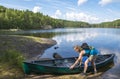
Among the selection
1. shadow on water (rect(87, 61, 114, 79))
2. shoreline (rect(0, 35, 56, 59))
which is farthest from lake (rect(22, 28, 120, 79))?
shoreline (rect(0, 35, 56, 59))

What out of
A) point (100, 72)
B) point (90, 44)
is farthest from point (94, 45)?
point (100, 72)

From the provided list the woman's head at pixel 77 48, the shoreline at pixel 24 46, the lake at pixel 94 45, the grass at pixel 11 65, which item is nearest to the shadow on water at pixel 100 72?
the lake at pixel 94 45

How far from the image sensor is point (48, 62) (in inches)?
677

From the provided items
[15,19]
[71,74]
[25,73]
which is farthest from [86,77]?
[15,19]

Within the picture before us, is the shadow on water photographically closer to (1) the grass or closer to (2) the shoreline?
(1) the grass

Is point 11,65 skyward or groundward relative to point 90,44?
skyward

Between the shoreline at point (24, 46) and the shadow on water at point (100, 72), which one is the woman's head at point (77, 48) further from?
the shoreline at point (24, 46)

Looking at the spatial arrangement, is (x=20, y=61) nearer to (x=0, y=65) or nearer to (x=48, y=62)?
(x=0, y=65)

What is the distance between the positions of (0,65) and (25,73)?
7.59 feet

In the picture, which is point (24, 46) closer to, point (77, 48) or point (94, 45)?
point (94, 45)

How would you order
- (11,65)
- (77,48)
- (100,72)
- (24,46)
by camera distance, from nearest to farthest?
(77,48), (11,65), (100,72), (24,46)

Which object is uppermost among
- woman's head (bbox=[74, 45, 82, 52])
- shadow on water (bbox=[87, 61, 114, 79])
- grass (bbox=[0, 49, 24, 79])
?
woman's head (bbox=[74, 45, 82, 52])

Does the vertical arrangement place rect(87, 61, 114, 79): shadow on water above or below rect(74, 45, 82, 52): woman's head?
below

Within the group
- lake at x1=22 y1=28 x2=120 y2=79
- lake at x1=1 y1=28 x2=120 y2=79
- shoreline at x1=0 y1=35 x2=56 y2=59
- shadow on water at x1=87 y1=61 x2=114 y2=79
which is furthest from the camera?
shoreline at x1=0 y1=35 x2=56 y2=59
